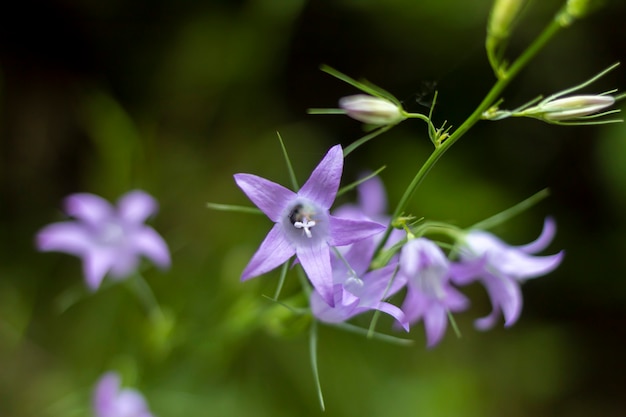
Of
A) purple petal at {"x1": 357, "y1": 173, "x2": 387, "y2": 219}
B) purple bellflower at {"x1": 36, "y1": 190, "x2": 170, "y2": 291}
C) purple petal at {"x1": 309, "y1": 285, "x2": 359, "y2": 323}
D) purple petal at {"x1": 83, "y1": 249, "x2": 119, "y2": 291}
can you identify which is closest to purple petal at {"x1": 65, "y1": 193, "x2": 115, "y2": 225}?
purple bellflower at {"x1": 36, "y1": 190, "x2": 170, "y2": 291}

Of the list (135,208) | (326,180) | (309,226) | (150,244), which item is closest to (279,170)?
(135,208)

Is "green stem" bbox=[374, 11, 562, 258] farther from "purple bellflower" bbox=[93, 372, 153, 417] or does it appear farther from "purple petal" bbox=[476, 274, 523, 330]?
"purple bellflower" bbox=[93, 372, 153, 417]

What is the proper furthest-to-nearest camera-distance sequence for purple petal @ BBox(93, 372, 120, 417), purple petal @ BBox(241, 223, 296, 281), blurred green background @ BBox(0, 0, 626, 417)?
blurred green background @ BBox(0, 0, 626, 417) → purple petal @ BBox(93, 372, 120, 417) → purple petal @ BBox(241, 223, 296, 281)

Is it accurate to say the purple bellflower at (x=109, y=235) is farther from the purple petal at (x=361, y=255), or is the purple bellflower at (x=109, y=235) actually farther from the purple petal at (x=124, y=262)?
the purple petal at (x=361, y=255)

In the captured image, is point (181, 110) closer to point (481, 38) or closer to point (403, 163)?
point (403, 163)

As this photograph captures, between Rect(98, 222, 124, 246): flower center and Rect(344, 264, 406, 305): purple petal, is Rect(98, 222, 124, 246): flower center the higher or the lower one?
the lower one
